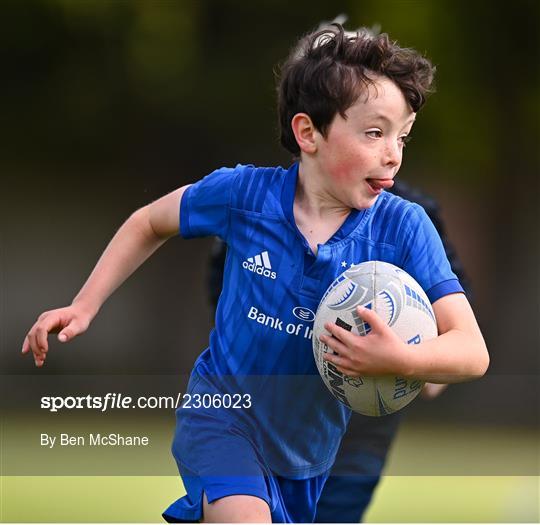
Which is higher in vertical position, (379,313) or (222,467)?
(379,313)

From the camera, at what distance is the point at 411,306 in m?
3.20

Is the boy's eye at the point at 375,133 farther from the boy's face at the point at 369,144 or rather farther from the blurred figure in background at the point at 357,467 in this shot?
the blurred figure in background at the point at 357,467

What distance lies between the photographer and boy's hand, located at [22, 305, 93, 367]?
3387mm

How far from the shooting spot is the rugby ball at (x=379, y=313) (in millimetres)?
3174

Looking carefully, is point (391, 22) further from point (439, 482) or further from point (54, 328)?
point (54, 328)

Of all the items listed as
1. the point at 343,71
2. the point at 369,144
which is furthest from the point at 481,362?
the point at 343,71

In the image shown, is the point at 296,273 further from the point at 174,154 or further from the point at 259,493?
the point at 174,154

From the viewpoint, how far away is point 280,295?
11.4 ft

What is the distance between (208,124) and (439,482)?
3424 millimetres

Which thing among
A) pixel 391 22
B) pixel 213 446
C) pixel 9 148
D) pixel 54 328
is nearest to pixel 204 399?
pixel 213 446

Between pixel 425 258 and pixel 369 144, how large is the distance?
0.42 meters

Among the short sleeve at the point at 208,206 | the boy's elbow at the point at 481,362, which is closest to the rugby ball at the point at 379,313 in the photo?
the boy's elbow at the point at 481,362

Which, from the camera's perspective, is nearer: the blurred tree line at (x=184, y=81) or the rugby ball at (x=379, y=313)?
the rugby ball at (x=379, y=313)

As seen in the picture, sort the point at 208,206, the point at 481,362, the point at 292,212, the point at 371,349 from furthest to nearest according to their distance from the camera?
the point at 208,206 < the point at 292,212 < the point at 481,362 < the point at 371,349
